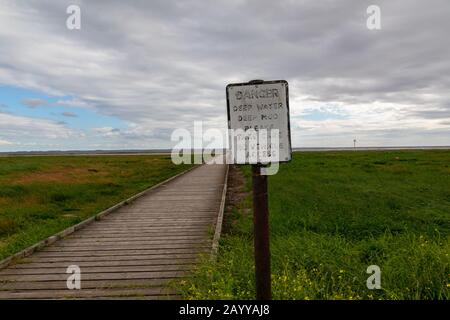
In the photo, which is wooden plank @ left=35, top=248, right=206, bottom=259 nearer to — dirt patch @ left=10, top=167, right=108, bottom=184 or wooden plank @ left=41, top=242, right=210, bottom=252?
wooden plank @ left=41, top=242, right=210, bottom=252

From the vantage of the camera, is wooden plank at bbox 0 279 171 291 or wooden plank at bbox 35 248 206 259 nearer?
wooden plank at bbox 0 279 171 291

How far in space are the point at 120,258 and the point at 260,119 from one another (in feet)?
13.2

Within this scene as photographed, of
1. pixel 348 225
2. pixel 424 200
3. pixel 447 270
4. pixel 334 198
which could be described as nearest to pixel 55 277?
pixel 447 270

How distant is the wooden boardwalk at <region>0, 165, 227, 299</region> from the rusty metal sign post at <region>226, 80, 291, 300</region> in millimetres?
1969

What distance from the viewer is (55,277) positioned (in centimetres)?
493

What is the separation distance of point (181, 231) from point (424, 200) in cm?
912

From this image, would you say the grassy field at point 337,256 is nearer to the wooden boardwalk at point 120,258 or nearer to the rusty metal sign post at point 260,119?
the wooden boardwalk at point 120,258

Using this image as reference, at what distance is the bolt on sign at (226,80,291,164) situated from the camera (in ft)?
9.64

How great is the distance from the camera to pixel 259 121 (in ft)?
9.77

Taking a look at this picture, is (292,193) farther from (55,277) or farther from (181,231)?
(55,277)

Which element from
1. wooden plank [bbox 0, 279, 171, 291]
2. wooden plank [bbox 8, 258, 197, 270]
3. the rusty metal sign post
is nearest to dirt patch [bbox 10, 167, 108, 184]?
wooden plank [bbox 8, 258, 197, 270]

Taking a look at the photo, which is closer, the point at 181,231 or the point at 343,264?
the point at 343,264

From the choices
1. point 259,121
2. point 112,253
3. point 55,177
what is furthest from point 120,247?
point 55,177
